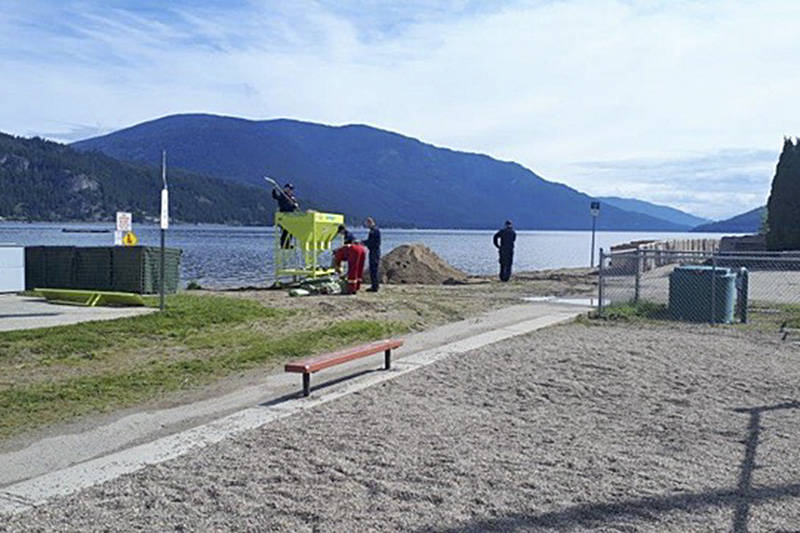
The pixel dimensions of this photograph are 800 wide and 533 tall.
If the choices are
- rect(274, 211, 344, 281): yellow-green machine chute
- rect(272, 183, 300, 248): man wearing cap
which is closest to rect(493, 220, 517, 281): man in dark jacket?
rect(274, 211, 344, 281): yellow-green machine chute

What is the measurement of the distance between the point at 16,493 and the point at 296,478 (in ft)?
6.18

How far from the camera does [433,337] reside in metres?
14.3

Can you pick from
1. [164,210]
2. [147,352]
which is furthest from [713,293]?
[147,352]

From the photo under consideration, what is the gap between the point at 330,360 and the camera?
9.67m

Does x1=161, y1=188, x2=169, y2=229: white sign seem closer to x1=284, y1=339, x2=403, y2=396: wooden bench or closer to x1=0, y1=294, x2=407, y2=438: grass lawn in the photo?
x1=0, y1=294, x2=407, y2=438: grass lawn

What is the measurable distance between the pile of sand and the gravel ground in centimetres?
1850

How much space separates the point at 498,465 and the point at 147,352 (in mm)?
6655

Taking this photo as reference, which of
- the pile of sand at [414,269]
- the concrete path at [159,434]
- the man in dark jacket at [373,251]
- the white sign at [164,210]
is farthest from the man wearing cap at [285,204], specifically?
the concrete path at [159,434]

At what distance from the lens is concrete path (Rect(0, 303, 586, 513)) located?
20.4 ft

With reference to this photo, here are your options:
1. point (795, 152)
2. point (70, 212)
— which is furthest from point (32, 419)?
point (70, 212)

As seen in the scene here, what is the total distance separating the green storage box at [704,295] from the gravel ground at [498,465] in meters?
6.11

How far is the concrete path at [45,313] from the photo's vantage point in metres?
13.1

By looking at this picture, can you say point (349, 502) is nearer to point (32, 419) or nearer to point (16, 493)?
point (16, 493)

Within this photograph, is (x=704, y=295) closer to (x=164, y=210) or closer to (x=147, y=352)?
(x=164, y=210)
